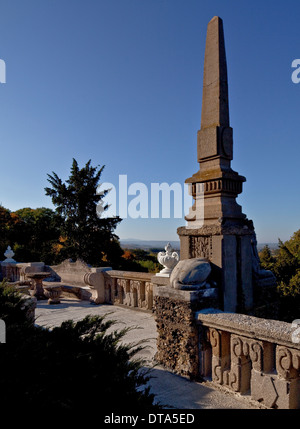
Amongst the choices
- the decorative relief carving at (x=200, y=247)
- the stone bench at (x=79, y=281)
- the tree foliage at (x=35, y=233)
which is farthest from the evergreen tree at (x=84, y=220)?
the decorative relief carving at (x=200, y=247)

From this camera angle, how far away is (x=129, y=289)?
716 centimetres

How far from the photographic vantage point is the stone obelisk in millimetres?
3979

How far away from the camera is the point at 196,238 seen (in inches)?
170

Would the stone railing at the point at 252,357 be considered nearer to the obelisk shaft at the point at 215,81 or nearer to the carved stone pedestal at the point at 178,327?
the carved stone pedestal at the point at 178,327

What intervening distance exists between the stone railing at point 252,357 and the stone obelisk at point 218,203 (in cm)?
73

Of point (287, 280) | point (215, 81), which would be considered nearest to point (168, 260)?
point (215, 81)

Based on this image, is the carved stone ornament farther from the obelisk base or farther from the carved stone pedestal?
the carved stone pedestal

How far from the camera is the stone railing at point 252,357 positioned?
2564 mm

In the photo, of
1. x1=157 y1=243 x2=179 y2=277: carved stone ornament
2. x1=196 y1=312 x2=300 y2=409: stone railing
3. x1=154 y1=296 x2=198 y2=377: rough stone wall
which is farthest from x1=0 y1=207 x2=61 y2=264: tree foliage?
x1=196 y1=312 x2=300 y2=409: stone railing

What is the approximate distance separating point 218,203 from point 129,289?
3.78 metres

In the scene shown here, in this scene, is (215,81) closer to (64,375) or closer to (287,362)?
(287,362)

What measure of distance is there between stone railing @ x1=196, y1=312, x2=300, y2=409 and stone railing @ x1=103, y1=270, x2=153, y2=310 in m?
3.23

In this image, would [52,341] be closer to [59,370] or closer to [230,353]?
[59,370]
